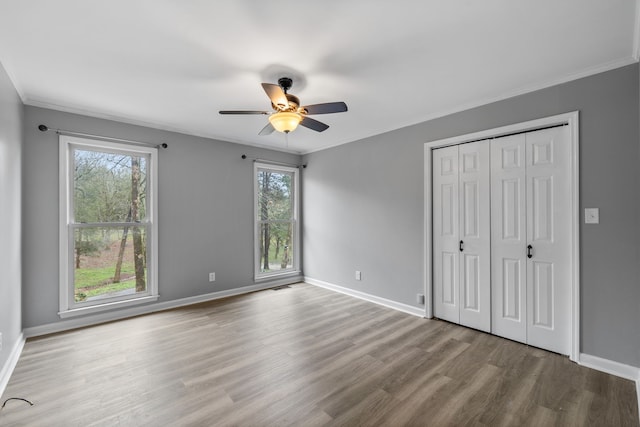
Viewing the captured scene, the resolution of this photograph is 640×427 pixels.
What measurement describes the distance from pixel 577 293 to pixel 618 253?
0.45m

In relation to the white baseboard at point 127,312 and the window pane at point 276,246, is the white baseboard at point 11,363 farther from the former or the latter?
the window pane at point 276,246

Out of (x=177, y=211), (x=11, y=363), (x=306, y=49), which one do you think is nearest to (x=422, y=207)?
(x=306, y=49)

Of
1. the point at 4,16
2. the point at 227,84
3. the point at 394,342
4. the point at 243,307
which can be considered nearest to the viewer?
the point at 4,16

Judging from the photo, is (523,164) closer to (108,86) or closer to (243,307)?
(243,307)

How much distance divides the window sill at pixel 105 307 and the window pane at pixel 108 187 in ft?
3.35

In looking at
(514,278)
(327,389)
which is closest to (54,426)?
(327,389)

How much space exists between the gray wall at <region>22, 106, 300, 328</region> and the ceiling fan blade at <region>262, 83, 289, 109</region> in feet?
7.74

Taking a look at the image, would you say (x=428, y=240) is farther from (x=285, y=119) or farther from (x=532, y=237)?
(x=285, y=119)

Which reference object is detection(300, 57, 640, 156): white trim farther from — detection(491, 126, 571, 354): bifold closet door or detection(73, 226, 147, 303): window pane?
detection(73, 226, 147, 303): window pane

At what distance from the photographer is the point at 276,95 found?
2.29 metres

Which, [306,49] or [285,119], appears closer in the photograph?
[306,49]

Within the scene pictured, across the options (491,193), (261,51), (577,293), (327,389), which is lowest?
(327,389)

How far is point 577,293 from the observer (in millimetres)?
2516

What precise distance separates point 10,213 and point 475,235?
447cm
